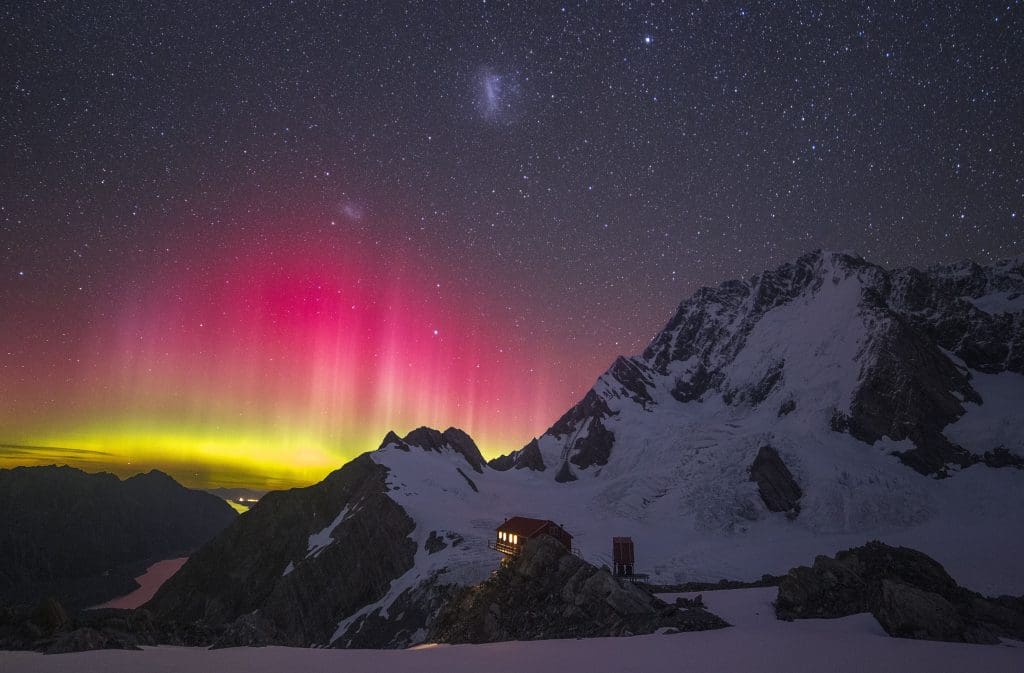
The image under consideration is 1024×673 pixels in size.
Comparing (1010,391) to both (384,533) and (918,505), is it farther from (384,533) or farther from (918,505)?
(384,533)

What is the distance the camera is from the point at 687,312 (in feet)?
630

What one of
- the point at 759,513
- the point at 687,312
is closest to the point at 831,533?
the point at 759,513

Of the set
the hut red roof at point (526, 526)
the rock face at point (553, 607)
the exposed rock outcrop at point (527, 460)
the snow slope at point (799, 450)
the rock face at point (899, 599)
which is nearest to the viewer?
the rock face at point (899, 599)

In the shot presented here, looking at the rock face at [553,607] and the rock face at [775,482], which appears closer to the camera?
the rock face at [553,607]

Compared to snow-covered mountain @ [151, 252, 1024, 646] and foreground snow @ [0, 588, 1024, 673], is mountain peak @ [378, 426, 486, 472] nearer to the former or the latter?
snow-covered mountain @ [151, 252, 1024, 646]

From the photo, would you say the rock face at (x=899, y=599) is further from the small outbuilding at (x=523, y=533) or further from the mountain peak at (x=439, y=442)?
the mountain peak at (x=439, y=442)

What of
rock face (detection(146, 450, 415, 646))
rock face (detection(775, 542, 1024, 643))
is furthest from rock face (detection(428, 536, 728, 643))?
rock face (detection(146, 450, 415, 646))

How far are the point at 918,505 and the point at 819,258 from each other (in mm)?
93653

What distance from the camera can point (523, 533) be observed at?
45844 mm

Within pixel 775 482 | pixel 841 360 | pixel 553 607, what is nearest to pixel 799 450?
pixel 775 482

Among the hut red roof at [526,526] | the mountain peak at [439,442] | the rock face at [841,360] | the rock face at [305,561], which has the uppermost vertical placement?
the rock face at [841,360]

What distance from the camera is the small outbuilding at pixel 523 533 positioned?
43406mm

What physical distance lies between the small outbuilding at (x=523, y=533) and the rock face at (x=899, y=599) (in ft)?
67.9

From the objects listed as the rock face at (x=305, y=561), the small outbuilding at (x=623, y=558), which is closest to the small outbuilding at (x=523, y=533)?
the small outbuilding at (x=623, y=558)
